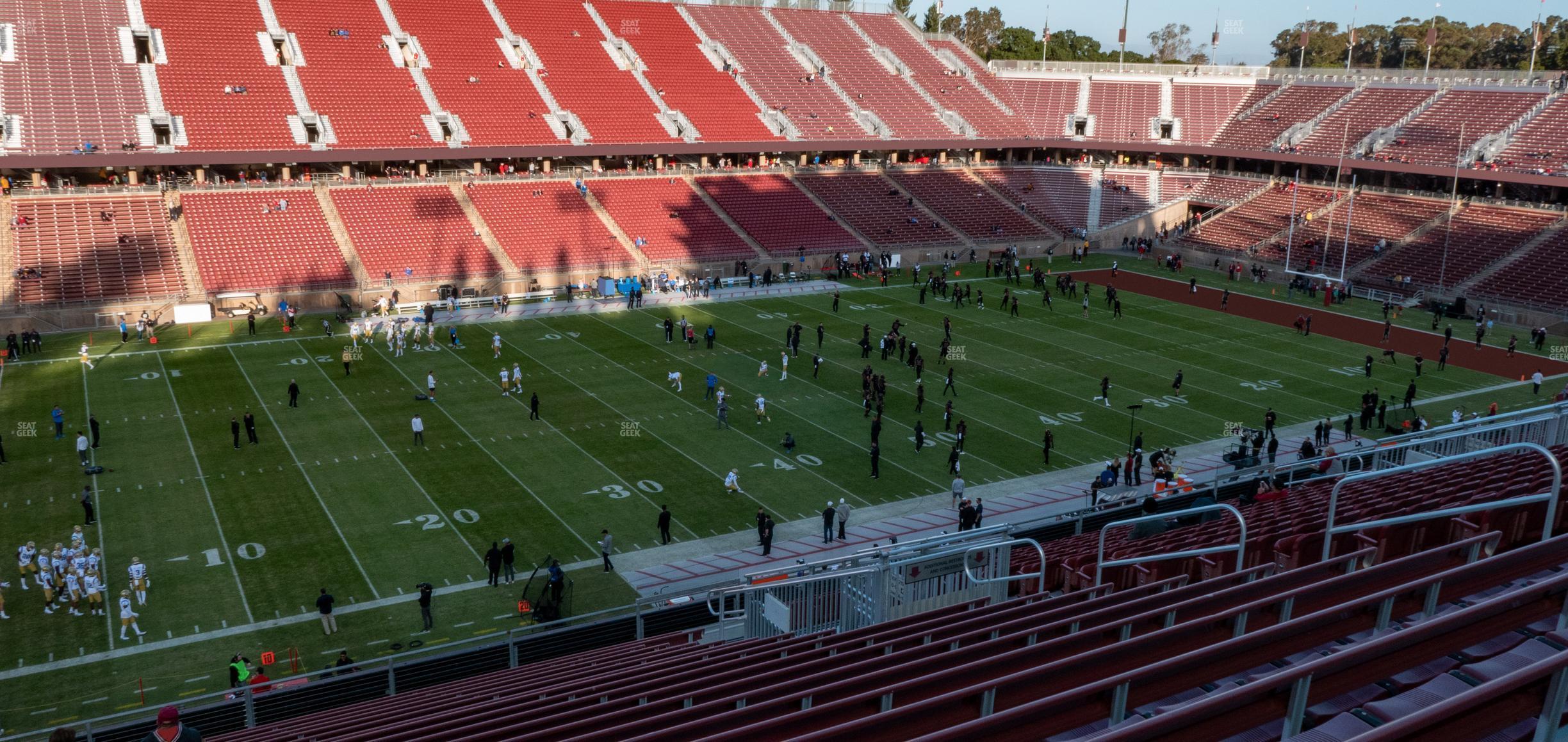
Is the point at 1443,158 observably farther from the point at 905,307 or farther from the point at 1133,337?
the point at 905,307

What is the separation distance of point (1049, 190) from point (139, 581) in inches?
2485

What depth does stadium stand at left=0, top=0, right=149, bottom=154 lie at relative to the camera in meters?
50.7

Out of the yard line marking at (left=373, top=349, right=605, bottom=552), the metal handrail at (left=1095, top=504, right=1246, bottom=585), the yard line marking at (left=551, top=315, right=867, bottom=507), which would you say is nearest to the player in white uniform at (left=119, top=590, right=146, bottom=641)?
the yard line marking at (left=373, top=349, right=605, bottom=552)

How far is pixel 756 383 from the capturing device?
3769cm

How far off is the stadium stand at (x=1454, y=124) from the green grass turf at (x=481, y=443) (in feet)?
76.8

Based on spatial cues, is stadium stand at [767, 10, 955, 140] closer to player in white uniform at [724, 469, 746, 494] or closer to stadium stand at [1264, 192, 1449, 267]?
stadium stand at [1264, 192, 1449, 267]

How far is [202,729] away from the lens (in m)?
15.5

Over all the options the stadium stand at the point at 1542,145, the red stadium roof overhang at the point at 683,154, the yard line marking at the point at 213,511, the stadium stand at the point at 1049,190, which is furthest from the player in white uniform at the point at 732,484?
the stadium stand at the point at 1542,145

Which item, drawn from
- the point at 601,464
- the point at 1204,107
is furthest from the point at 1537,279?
the point at 601,464

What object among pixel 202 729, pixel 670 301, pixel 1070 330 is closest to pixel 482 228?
pixel 670 301

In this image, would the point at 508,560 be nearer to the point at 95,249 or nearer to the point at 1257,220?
the point at 95,249

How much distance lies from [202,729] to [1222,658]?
1496cm

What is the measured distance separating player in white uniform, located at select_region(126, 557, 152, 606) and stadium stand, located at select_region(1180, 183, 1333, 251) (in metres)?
56.4

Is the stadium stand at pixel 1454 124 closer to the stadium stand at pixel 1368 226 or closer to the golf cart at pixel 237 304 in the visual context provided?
the stadium stand at pixel 1368 226
